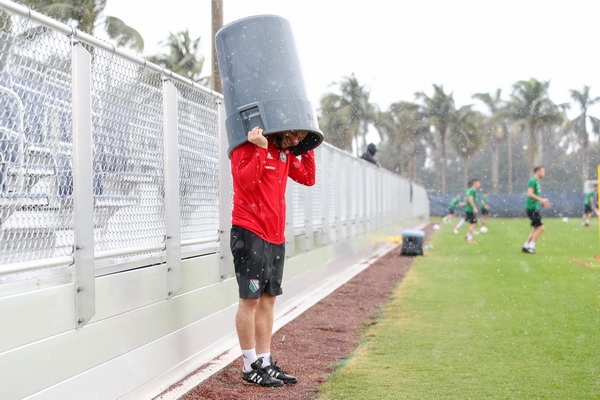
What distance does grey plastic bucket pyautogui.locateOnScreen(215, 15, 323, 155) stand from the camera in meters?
5.80

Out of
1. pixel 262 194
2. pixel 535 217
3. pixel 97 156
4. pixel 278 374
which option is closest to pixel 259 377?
pixel 278 374

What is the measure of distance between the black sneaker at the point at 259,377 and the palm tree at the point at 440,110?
81.4 m

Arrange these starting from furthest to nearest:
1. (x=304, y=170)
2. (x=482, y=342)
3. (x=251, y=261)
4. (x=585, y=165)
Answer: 1. (x=585, y=165)
2. (x=482, y=342)
3. (x=304, y=170)
4. (x=251, y=261)

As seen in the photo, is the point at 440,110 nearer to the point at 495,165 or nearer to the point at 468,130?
the point at 468,130

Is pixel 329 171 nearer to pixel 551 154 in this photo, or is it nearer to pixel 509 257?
pixel 509 257

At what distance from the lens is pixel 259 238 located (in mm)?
5859

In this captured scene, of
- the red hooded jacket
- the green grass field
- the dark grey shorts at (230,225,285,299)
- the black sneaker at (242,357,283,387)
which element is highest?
the red hooded jacket

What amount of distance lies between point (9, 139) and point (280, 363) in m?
3.50

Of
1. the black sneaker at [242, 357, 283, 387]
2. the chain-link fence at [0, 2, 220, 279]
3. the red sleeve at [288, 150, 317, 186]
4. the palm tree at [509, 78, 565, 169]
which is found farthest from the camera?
the palm tree at [509, 78, 565, 169]

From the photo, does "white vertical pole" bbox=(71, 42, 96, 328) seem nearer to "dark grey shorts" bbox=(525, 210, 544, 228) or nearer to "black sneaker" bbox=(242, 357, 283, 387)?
"black sneaker" bbox=(242, 357, 283, 387)

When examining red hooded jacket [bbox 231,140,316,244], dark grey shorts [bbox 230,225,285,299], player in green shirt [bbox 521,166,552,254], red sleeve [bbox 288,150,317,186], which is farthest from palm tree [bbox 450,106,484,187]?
dark grey shorts [bbox 230,225,285,299]

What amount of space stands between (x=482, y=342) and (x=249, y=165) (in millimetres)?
3095

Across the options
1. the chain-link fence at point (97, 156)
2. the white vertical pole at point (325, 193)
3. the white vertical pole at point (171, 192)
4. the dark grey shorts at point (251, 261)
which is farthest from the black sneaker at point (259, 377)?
the white vertical pole at point (325, 193)

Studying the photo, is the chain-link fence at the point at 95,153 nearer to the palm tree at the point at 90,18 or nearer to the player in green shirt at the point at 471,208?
the player in green shirt at the point at 471,208
